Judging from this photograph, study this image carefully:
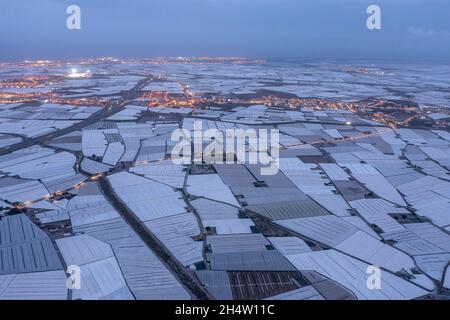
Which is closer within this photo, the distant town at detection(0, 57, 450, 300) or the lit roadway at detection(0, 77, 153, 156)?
the distant town at detection(0, 57, 450, 300)

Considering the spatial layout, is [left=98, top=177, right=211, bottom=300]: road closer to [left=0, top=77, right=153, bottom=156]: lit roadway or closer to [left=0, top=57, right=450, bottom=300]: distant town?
[left=0, top=57, right=450, bottom=300]: distant town

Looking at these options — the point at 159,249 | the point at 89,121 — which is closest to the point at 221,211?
the point at 159,249

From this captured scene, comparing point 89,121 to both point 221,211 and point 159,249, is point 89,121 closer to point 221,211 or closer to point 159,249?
point 221,211

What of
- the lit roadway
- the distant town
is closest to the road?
the distant town

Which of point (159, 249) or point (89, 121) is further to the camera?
point (89, 121)

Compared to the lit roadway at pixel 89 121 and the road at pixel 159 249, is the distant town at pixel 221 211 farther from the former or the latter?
the lit roadway at pixel 89 121

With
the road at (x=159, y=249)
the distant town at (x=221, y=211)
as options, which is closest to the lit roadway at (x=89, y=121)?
the distant town at (x=221, y=211)

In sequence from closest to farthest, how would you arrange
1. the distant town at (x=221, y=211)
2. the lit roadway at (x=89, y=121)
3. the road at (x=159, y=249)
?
the road at (x=159, y=249) < the distant town at (x=221, y=211) < the lit roadway at (x=89, y=121)

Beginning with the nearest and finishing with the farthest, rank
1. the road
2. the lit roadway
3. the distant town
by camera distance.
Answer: the road, the distant town, the lit roadway
